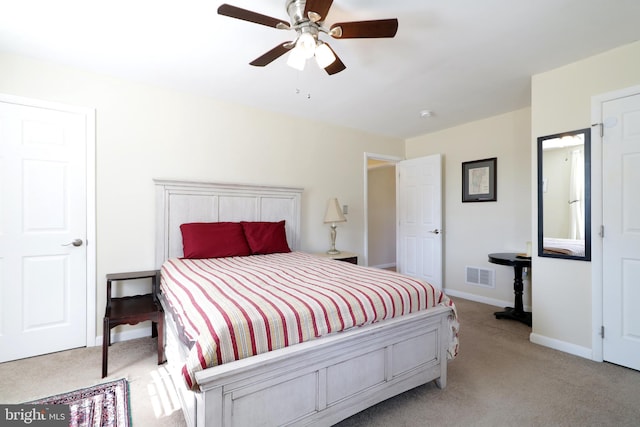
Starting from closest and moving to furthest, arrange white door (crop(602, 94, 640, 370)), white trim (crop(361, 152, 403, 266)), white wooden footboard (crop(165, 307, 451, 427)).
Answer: white wooden footboard (crop(165, 307, 451, 427))
white door (crop(602, 94, 640, 370))
white trim (crop(361, 152, 403, 266))

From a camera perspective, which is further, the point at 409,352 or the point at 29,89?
the point at 29,89

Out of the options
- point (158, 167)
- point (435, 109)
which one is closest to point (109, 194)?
point (158, 167)

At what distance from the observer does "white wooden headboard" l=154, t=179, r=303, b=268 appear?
2.96 m

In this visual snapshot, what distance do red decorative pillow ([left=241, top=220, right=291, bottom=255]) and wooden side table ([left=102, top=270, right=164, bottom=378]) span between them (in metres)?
0.92

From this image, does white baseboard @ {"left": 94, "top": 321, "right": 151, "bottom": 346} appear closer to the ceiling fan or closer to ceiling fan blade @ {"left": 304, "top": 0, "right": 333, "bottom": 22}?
the ceiling fan

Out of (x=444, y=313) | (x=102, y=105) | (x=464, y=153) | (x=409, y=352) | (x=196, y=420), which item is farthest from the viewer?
(x=464, y=153)

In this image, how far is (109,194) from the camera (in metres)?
2.75

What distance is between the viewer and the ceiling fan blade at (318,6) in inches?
60.0

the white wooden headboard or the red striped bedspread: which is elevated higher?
the white wooden headboard

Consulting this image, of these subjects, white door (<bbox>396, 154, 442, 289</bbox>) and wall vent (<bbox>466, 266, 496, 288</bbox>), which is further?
white door (<bbox>396, 154, 442, 289</bbox>)

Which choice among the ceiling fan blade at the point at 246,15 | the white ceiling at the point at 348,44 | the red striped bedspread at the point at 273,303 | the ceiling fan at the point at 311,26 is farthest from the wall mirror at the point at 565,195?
the ceiling fan blade at the point at 246,15

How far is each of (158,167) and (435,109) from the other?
3.16m

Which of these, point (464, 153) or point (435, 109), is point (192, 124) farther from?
point (464, 153)

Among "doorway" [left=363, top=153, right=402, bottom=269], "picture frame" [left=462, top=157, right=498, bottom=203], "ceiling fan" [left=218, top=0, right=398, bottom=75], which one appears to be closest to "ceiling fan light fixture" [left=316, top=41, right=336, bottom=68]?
"ceiling fan" [left=218, top=0, right=398, bottom=75]
